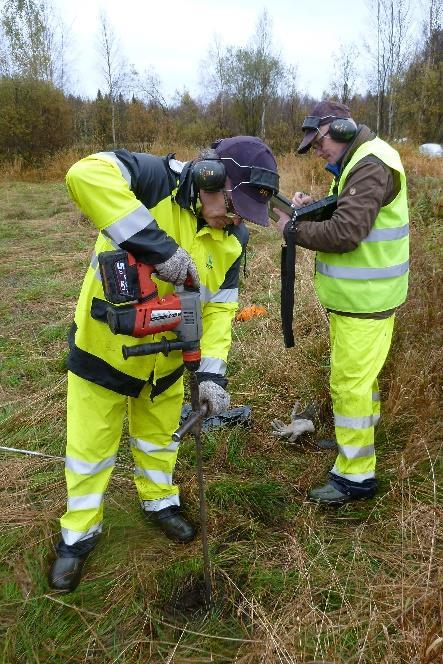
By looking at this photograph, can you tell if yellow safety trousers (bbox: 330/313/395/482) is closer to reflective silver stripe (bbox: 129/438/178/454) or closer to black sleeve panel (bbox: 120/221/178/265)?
reflective silver stripe (bbox: 129/438/178/454)

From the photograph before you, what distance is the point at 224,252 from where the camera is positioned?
2.35 metres

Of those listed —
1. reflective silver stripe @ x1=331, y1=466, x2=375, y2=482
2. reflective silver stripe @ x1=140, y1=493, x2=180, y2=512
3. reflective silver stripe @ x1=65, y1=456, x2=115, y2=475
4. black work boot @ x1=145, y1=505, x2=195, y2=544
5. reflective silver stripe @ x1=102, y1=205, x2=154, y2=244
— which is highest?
reflective silver stripe @ x1=102, y1=205, x2=154, y2=244

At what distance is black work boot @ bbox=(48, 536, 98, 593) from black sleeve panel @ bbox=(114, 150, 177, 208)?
1.61 m

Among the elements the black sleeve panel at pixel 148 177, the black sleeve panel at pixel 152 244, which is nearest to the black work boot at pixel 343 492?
the black sleeve panel at pixel 152 244

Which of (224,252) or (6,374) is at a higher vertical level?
(224,252)

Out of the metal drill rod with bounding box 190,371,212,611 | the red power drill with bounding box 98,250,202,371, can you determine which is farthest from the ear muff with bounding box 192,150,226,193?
the metal drill rod with bounding box 190,371,212,611

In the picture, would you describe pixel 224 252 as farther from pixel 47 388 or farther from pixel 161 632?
pixel 47 388

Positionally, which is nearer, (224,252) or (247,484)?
(224,252)

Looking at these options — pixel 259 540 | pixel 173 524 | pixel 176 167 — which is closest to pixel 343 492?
pixel 259 540

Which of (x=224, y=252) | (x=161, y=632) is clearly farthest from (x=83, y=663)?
(x=224, y=252)

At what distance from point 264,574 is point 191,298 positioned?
133cm

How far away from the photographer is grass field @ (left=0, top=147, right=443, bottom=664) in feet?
6.22

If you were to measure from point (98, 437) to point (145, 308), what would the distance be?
2.36 feet

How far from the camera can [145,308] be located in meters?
1.95
